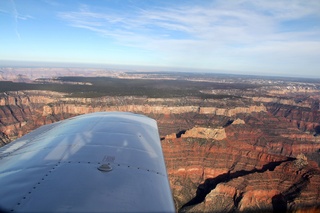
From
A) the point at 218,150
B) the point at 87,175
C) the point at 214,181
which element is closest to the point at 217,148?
the point at 218,150

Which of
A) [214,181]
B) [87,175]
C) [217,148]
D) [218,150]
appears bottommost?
[214,181]

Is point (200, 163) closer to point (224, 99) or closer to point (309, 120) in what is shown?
point (224, 99)

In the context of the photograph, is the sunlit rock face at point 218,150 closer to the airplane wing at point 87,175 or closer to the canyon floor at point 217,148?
the canyon floor at point 217,148

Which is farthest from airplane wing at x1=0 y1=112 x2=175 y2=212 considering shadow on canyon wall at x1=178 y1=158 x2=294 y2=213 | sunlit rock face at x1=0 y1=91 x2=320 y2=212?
shadow on canyon wall at x1=178 y1=158 x2=294 y2=213

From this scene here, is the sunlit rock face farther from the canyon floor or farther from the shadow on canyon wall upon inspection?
the canyon floor

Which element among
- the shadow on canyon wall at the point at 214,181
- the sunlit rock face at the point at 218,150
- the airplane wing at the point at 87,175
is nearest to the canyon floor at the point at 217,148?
the shadow on canyon wall at the point at 214,181

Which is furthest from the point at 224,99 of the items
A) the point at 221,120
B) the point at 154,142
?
the point at 154,142

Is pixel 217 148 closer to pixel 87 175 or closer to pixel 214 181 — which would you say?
pixel 214 181
